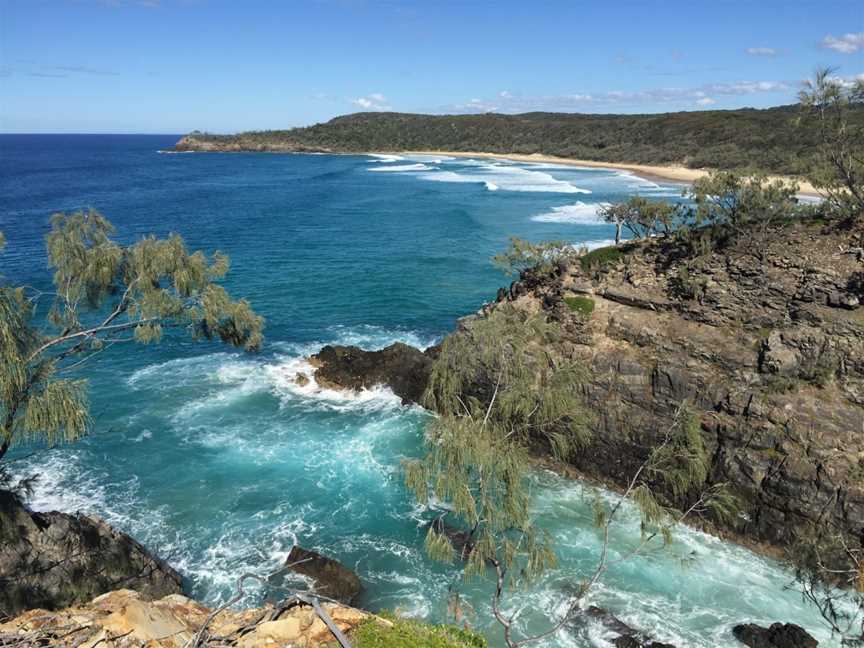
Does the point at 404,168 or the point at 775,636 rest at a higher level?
the point at 404,168

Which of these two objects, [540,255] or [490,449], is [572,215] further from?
[490,449]

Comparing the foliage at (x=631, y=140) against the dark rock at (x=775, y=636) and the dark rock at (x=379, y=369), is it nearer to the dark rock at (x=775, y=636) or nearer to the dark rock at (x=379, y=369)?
the dark rock at (x=379, y=369)

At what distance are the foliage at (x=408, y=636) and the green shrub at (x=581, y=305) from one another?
1545cm

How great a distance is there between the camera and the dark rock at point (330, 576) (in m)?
15.9

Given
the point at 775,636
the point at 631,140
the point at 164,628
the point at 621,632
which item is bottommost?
the point at 621,632

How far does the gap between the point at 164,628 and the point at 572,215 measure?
61098 millimetres

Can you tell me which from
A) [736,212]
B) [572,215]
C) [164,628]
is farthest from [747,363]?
[572,215]

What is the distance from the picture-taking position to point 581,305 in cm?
2481

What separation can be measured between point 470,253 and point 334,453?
104ft

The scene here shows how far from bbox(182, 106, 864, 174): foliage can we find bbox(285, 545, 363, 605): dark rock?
200 feet

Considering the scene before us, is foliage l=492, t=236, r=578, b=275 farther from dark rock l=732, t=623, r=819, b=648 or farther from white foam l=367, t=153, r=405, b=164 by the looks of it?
white foam l=367, t=153, r=405, b=164

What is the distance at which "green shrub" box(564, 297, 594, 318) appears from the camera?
2452 centimetres

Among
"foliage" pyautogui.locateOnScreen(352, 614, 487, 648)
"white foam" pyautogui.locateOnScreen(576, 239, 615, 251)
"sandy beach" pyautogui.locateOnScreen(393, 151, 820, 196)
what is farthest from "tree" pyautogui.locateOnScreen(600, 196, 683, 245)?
"sandy beach" pyautogui.locateOnScreen(393, 151, 820, 196)

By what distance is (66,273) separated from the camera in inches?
597
